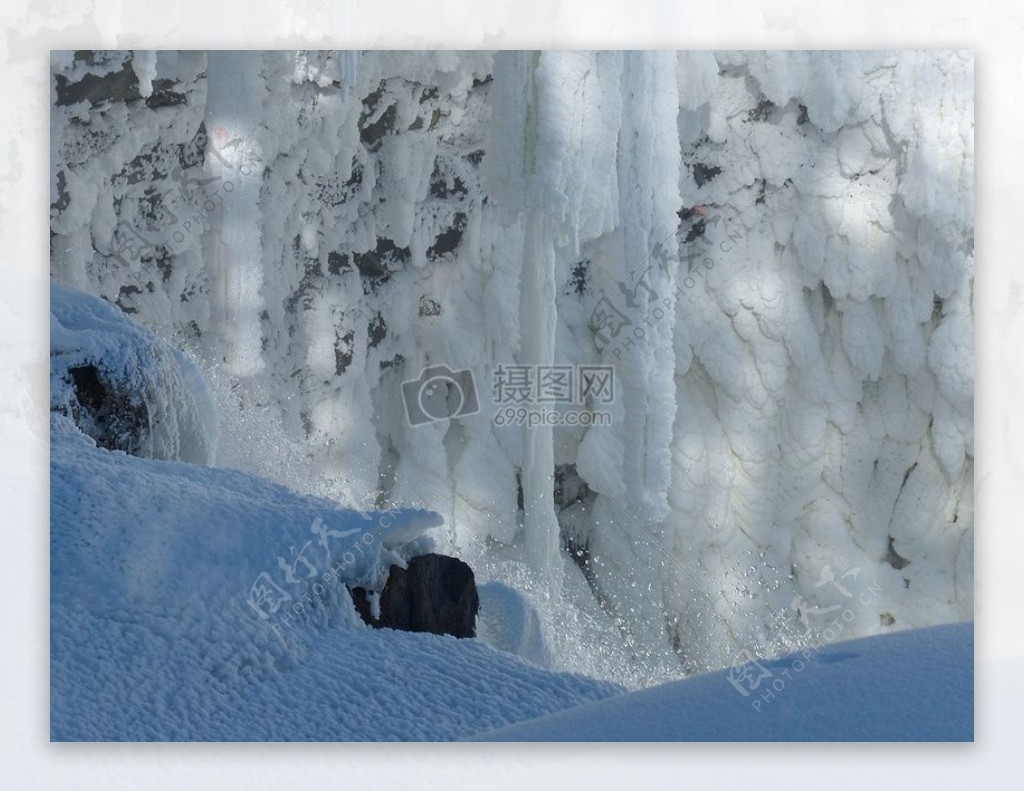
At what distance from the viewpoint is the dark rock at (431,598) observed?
230 cm

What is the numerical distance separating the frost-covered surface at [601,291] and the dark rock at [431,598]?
51 mm

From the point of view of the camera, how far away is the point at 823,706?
87.3 inches

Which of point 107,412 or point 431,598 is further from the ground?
point 107,412

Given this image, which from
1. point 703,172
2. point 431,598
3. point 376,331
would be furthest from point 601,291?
point 431,598

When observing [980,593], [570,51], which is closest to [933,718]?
[980,593]

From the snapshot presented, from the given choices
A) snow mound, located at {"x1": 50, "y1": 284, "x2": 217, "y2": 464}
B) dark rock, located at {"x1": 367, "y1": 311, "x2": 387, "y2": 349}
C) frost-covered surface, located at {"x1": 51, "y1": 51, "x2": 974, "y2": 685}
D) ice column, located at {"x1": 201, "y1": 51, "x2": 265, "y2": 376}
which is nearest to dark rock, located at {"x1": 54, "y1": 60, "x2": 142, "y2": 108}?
frost-covered surface, located at {"x1": 51, "y1": 51, "x2": 974, "y2": 685}

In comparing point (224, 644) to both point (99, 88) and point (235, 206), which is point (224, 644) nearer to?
point (235, 206)

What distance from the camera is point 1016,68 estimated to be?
2260 mm

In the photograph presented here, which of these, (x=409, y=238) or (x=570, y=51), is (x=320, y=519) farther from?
(x=570, y=51)

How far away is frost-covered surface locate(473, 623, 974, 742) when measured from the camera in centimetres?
221

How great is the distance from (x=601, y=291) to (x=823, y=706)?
84cm

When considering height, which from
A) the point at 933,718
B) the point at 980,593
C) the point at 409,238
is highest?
the point at 409,238

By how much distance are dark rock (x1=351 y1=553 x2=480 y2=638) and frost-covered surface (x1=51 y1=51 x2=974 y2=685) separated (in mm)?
51

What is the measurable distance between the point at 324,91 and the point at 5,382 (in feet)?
2.55
